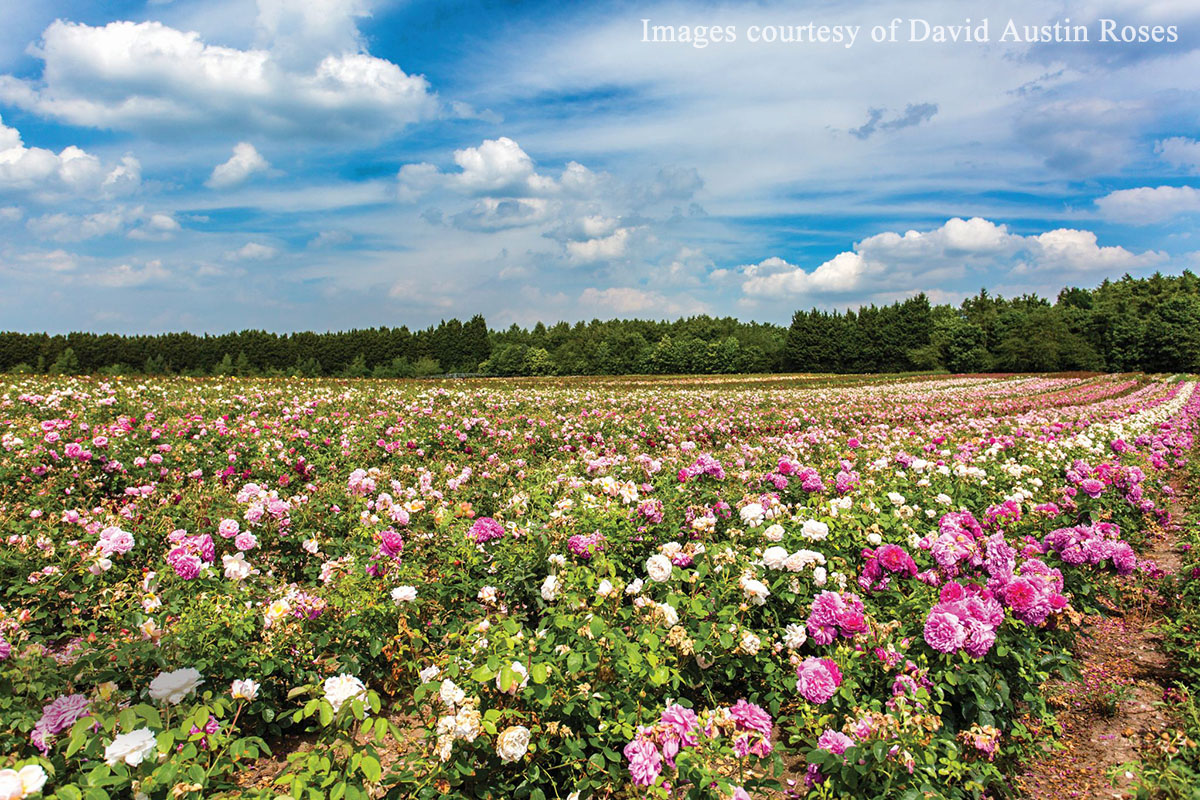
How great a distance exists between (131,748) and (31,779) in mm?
349

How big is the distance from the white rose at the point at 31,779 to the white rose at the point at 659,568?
240 cm

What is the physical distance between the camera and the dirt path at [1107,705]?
298 centimetres

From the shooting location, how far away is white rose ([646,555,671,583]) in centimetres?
313

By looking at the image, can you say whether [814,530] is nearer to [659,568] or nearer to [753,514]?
[753,514]

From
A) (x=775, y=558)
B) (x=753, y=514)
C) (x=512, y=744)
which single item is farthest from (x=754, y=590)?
(x=512, y=744)

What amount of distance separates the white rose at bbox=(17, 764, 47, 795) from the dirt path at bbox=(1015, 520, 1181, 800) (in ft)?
13.2

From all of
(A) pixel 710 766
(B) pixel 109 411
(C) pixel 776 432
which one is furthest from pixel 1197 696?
(B) pixel 109 411

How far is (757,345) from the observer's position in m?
80.2

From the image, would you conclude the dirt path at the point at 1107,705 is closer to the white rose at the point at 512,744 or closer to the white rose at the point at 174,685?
the white rose at the point at 512,744

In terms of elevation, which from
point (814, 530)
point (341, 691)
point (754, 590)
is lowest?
point (341, 691)

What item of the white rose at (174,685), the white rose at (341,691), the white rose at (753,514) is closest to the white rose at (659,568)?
the white rose at (753,514)

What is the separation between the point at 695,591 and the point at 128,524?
4.54 meters

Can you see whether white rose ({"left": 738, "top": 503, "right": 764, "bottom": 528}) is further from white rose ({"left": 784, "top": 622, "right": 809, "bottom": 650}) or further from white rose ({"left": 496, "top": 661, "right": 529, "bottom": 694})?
white rose ({"left": 496, "top": 661, "right": 529, "bottom": 694})

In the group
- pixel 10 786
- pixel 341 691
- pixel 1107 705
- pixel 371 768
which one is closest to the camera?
pixel 10 786
